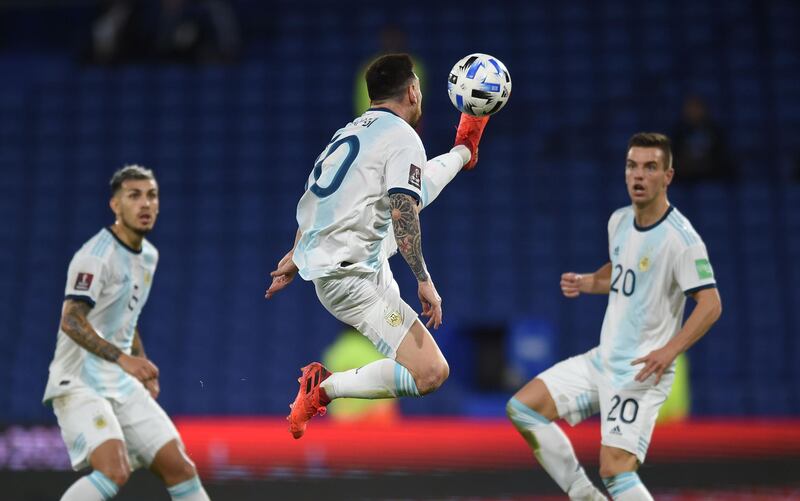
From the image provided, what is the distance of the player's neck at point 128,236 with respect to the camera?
6016mm

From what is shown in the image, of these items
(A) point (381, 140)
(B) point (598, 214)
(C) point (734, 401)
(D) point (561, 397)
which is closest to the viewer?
(A) point (381, 140)

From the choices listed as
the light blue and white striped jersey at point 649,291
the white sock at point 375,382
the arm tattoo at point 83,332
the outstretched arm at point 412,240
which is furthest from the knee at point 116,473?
the light blue and white striped jersey at point 649,291

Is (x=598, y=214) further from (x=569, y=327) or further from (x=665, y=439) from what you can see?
(x=665, y=439)

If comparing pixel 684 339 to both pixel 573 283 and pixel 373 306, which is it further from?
pixel 373 306

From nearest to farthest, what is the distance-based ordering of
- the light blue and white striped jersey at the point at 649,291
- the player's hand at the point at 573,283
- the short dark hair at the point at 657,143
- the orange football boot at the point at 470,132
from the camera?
the light blue and white striped jersey at the point at 649,291 < the short dark hair at the point at 657,143 < the orange football boot at the point at 470,132 < the player's hand at the point at 573,283

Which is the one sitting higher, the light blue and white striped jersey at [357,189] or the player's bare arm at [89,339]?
the light blue and white striped jersey at [357,189]

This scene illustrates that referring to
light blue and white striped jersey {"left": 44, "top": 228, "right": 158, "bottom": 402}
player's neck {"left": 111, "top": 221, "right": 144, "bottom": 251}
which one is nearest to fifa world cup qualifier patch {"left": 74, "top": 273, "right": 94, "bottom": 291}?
light blue and white striped jersey {"left": 44, "top": 228, "right": 158, "bottom": 402}

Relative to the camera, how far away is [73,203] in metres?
12.5

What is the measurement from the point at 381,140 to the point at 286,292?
6834mm

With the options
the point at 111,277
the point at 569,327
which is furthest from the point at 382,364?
the point at 569,327

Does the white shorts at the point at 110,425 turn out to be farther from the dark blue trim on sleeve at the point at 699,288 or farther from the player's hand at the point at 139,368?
the dark blue trim on sleeve at the point at 699,288

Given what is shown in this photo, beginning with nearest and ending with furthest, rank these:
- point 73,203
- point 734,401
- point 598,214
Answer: point 734,401, point 598,214, point 73,203

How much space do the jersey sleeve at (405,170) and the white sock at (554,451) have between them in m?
1.32

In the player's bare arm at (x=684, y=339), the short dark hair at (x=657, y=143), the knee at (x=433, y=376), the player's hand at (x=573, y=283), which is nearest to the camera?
the knee at (x=433, y=376)
